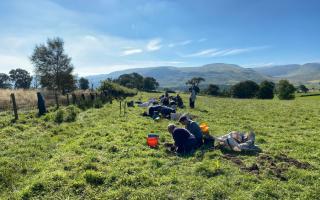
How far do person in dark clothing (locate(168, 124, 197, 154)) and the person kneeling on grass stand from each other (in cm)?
133

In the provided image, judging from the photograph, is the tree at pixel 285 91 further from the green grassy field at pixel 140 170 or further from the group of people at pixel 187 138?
the group of people at pixel 187 138

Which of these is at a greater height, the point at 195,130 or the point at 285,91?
the point at 195,130

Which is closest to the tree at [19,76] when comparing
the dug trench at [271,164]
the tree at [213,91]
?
the tree at [213,91]

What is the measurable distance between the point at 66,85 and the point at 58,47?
8.08m

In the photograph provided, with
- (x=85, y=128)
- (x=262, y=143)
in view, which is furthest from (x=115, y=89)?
(x=262, y=143)

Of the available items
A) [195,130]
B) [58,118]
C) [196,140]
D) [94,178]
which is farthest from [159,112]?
[94,178]

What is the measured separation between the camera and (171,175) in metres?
9.44

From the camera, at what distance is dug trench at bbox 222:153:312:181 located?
9602 millimetres

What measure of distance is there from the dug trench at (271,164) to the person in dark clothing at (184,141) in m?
1.52

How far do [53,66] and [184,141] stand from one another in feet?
172

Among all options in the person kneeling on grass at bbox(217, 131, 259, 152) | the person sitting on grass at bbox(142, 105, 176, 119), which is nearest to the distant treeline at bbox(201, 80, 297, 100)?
the person sitting on grass at bbox(142, 105, 176, 119)

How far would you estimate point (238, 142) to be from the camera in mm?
12812

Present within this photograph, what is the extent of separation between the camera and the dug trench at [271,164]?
9.60 m

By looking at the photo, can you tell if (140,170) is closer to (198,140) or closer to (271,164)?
(198,140)
